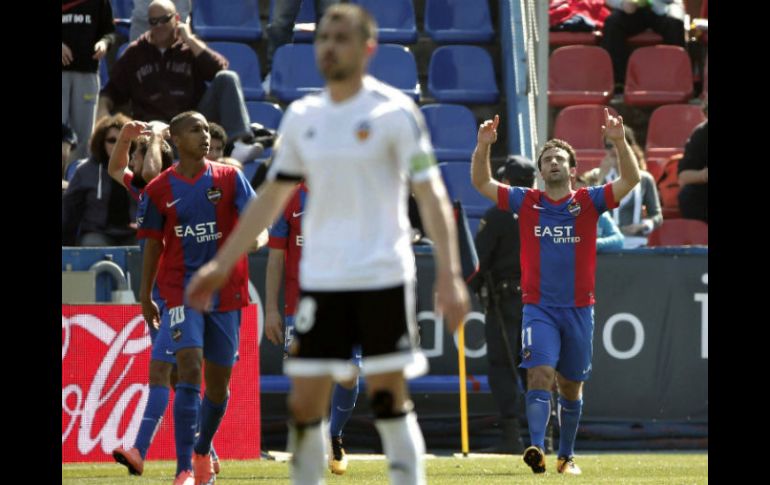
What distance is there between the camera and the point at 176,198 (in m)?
9.16

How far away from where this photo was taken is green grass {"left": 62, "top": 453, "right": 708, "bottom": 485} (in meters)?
9.71

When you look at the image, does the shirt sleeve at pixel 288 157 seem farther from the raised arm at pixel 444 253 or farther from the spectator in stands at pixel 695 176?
the spectator in stands at pixel 695 176

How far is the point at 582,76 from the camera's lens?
58.7 ft

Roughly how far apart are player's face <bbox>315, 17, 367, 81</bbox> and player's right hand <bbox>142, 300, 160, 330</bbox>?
12.0 ft

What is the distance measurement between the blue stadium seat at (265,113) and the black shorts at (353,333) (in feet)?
33.7

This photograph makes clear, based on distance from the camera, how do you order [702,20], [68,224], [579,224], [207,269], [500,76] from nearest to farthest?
1. [207,269]
2. [579,224]
3. [68,224]
4. [500,76]
5. [702,20]

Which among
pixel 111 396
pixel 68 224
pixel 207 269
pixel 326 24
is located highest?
pixel 326 24

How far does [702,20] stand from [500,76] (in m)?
2.92

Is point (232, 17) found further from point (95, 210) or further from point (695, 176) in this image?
point (695, 176)

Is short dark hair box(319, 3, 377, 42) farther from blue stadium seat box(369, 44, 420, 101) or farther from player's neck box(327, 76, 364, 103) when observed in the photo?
blue stadium seat box(369, 44, 420, 101)

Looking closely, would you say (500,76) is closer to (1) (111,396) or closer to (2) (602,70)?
(2) (602,70)

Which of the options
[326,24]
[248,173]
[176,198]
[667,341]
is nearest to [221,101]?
[248,173]

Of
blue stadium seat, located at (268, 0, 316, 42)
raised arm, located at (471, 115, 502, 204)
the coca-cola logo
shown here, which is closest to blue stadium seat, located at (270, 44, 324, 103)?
blue stadium seat, located at (268, 0, 316, 42)

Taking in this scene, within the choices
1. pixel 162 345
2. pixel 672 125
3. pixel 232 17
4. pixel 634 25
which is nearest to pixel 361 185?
pixel 162 345
